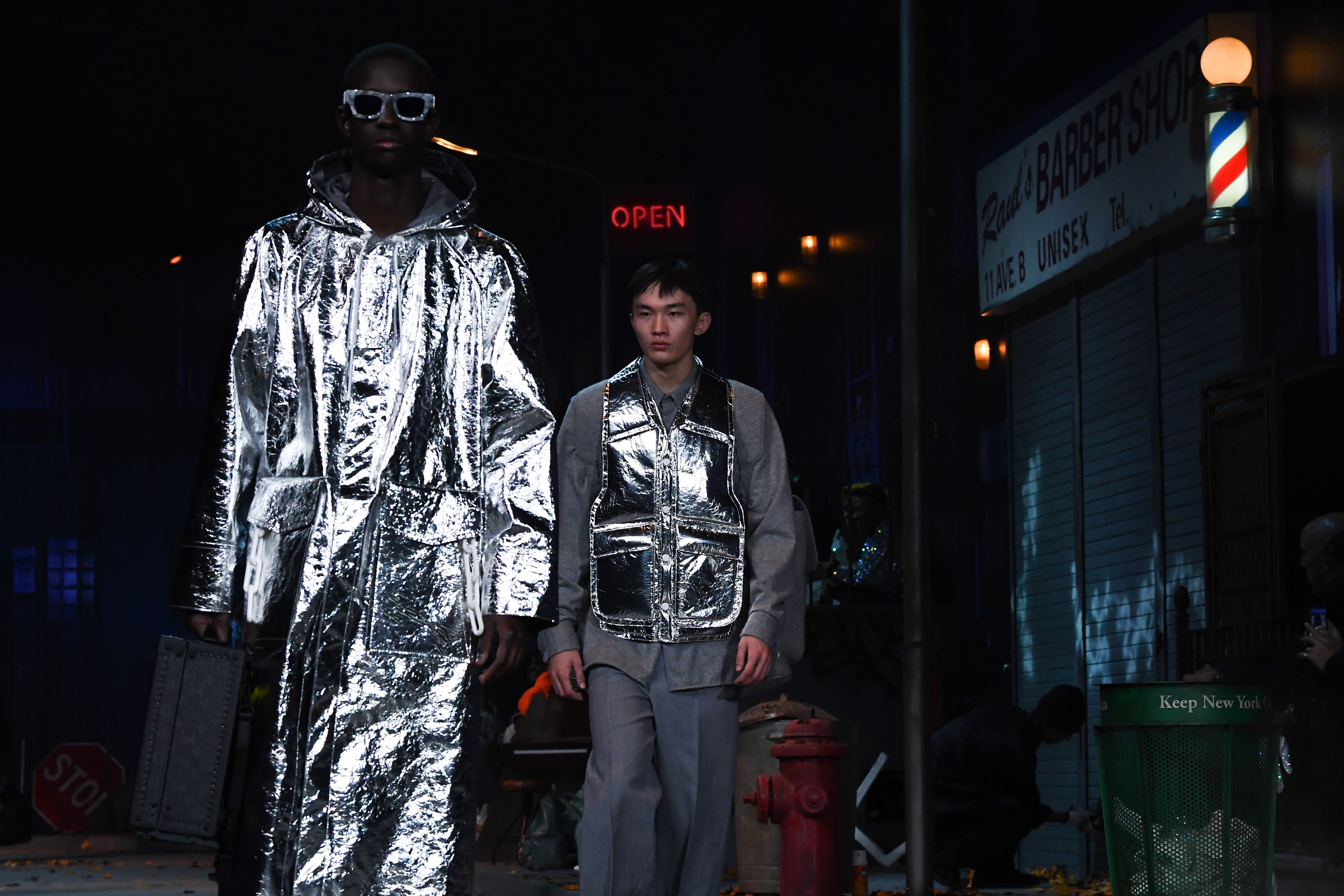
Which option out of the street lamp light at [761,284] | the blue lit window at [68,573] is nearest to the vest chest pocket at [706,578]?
the street lamp light at [761,284]

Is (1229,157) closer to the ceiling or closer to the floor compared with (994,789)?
closer to the ceiling

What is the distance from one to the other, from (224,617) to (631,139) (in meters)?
25.9

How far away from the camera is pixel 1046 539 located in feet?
47.0

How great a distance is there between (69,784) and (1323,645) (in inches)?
893

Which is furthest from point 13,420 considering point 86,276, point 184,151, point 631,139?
point 631,139

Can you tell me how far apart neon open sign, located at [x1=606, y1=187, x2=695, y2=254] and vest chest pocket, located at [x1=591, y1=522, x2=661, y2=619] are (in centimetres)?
1330

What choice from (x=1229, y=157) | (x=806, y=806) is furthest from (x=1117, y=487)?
(x=806, y=806)

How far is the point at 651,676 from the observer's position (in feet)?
17.7

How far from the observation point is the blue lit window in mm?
34438

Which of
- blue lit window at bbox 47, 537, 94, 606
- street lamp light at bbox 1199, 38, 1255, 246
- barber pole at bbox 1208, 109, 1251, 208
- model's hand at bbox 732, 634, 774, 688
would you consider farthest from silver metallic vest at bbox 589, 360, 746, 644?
blue lit window at bbox 47, 537, 94, 606

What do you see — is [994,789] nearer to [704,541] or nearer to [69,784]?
[704,541]

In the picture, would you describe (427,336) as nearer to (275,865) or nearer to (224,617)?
(224,617)

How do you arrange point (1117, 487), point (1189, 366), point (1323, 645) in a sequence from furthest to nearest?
point (1117, 487)
point (1189, 366)
point (1323, 645)

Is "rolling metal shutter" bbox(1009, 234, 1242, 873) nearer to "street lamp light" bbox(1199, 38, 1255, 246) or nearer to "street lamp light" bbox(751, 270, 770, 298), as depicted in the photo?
"street lamp light" bbox(1199, 38, 1255, 246)
